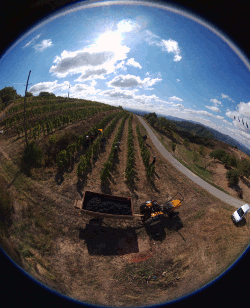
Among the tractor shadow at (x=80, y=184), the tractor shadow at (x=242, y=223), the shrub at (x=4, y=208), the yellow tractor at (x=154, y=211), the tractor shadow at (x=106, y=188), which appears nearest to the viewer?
the shrub at (x=4, y=208)

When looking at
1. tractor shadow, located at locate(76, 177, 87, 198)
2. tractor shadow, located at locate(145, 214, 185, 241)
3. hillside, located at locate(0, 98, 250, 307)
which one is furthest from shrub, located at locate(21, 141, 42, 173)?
tractor shadow, located at locate(145, 214, 185, 241)

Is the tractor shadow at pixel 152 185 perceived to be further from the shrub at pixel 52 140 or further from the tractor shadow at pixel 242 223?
the shrub at pixel 52 140

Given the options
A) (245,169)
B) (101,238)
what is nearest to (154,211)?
(101,238)

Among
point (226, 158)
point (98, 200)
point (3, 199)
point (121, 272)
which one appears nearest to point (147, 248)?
point (121, 272)

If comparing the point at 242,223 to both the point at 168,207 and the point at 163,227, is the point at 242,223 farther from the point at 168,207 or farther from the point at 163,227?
the point at 163,227

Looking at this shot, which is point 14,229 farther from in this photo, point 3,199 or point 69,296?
point 69,296

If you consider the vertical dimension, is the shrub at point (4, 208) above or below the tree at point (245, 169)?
below

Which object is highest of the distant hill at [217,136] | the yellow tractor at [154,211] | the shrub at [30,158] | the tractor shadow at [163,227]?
the distant hill at [217,136]

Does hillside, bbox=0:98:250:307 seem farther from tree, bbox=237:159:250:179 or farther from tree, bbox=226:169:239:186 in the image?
tree, bbox=237:159:250:179

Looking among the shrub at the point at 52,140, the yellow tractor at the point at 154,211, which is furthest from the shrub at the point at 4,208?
the yellow tractor at the point at 154,211
